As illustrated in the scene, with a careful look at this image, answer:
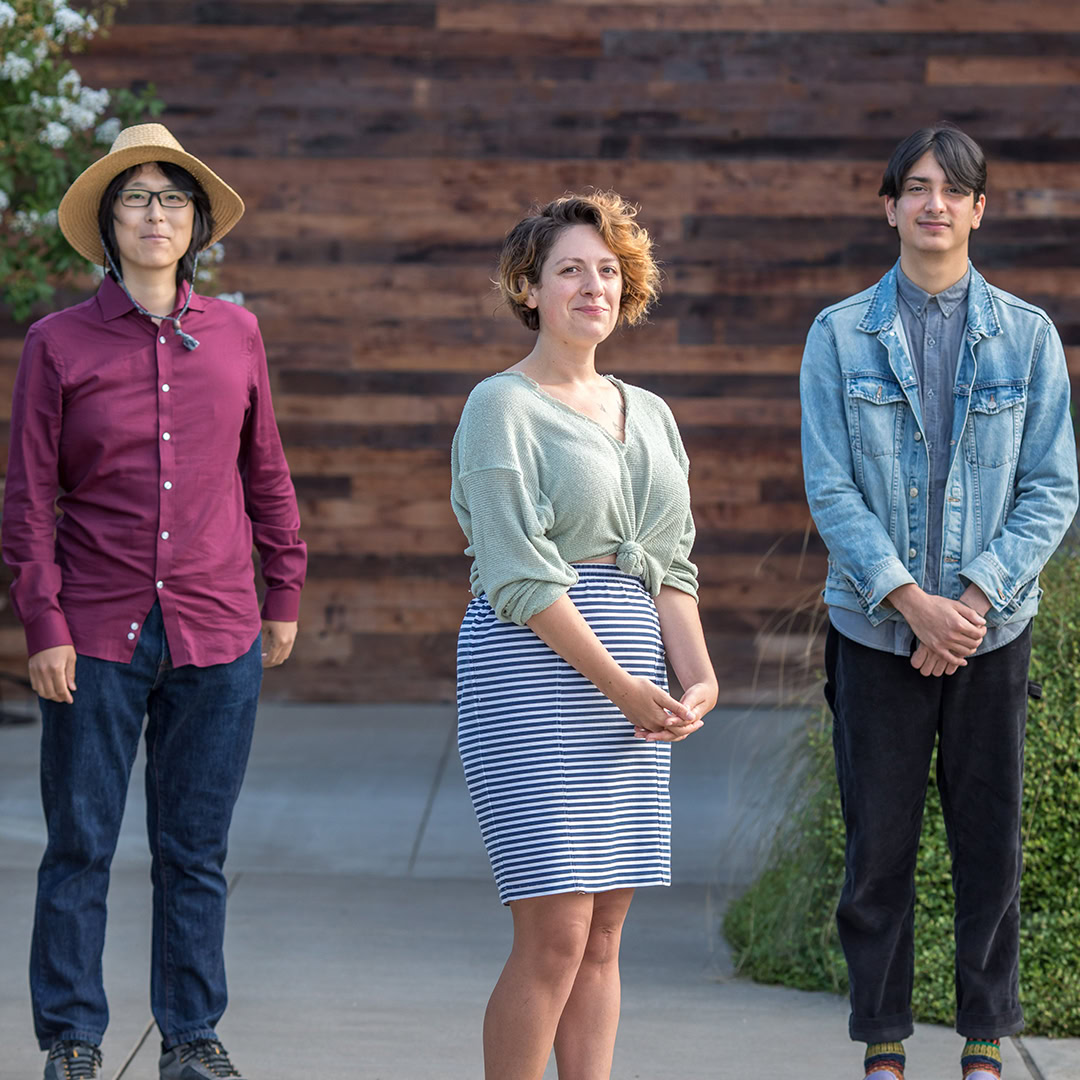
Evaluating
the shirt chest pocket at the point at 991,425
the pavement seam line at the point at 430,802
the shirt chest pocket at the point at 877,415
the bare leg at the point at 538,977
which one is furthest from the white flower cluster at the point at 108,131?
the bare leg at the point at 538,977

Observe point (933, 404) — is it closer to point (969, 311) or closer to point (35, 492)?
point (969, 311)

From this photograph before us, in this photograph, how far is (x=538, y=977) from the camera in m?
2.51

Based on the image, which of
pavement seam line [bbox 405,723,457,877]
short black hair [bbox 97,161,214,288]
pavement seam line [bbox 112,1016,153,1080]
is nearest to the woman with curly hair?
short black hair [bbox 97,161,214,288]

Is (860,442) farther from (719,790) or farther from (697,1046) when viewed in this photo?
(719,790)

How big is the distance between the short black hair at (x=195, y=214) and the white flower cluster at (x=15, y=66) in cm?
255

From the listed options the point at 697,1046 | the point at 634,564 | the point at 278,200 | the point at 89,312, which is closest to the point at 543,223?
the point at 634,564

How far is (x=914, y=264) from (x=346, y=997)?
209 cm

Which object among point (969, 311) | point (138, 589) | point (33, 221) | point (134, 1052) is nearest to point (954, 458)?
point (969, 311)

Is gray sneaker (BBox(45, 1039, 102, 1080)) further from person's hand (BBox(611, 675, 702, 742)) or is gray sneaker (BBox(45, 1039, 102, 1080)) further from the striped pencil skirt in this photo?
person's hand (BBox(611, 675, 702, 742))

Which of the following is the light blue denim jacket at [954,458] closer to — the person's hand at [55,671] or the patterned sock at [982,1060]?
the patterned sock at [982,1060]

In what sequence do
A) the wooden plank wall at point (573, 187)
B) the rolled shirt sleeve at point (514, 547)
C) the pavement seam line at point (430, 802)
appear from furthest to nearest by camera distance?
the wooden plank wall at point (573, 187) → the pavement seam line at point (430, 802) → the rolled shirt sleeve at point (514, 547)

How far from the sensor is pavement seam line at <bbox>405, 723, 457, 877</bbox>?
4832 mm

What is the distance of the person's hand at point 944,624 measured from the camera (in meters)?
2.76

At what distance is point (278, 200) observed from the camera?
270 inches
